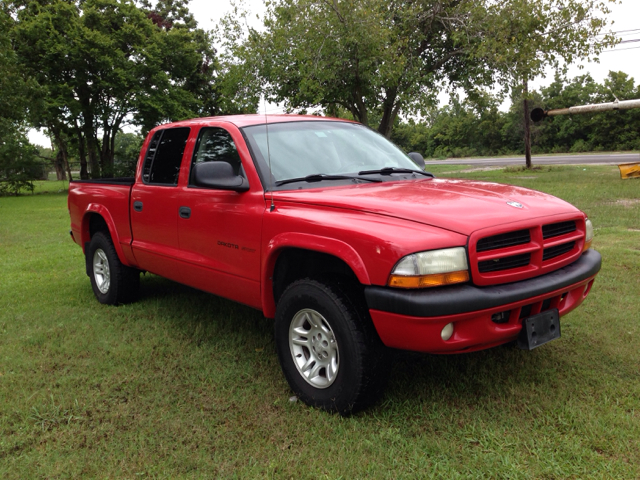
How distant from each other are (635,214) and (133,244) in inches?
353

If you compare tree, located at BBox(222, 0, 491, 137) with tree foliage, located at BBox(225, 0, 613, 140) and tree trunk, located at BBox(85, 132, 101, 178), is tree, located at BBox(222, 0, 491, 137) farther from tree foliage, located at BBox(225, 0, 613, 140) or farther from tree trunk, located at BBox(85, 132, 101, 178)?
tree trunk, located at BBox(85, 132, 101, 178)

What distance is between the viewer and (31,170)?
26.8 meters

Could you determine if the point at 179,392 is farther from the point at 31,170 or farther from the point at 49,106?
the point at 31,170

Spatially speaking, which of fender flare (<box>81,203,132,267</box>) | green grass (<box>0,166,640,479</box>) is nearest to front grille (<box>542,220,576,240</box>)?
green grass (<box>0,166,640,479</box>)

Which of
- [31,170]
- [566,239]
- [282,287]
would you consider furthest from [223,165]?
[31,170]

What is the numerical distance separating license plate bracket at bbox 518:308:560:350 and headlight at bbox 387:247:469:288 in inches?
21.4

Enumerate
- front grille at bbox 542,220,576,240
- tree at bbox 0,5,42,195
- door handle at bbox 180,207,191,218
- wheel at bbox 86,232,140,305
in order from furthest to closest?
tree at bbox 0,5,42,195 → wheel at bbox 86,232,140,305 → door handle at bbox 180,207,191,218 → front grille at bbox 542,220,576,240

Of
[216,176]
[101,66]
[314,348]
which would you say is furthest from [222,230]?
[101,66]

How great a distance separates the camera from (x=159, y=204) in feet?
14.9

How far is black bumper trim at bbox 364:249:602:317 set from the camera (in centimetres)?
262

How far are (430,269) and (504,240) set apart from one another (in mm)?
496

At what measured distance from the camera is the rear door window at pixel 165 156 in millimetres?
4508

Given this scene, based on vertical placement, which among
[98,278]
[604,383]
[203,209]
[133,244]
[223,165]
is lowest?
[604,383]

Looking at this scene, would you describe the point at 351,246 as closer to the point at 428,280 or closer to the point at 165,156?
the point at 428,280
